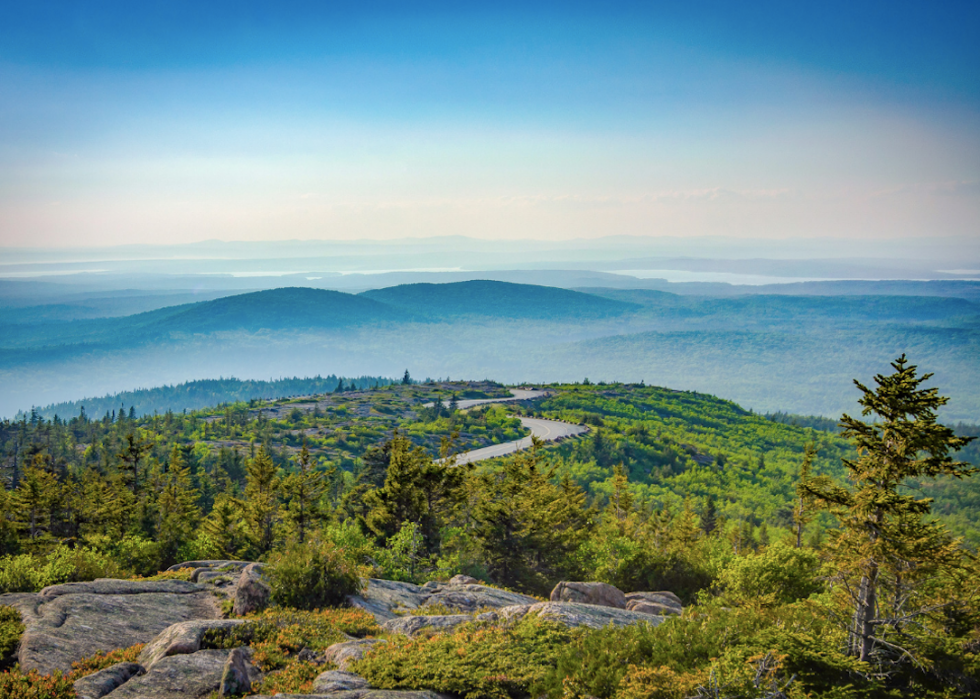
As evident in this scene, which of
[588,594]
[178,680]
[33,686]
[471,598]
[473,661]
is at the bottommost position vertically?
[471,598]

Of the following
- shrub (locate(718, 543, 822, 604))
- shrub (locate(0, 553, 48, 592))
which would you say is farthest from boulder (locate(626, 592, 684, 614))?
shrub (locate(0, 553, 48, 592))

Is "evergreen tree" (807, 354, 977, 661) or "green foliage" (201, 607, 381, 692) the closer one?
"evergreen tree" (807, 354, 977, 661)

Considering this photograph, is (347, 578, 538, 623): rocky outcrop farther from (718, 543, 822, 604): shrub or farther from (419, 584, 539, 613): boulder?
(718, 543, 822, 604): shrub

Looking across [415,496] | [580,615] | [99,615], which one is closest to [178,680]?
[99,615]

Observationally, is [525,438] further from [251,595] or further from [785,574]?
[251,595]

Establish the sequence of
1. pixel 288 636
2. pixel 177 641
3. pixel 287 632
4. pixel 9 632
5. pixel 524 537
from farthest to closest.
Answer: pixel 524 537
pixel 287 632
pixel 288 636
pixel 177 641
pixel 9 632

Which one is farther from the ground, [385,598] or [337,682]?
[337,682]

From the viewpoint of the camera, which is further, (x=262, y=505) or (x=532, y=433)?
(x=532, y=433)
